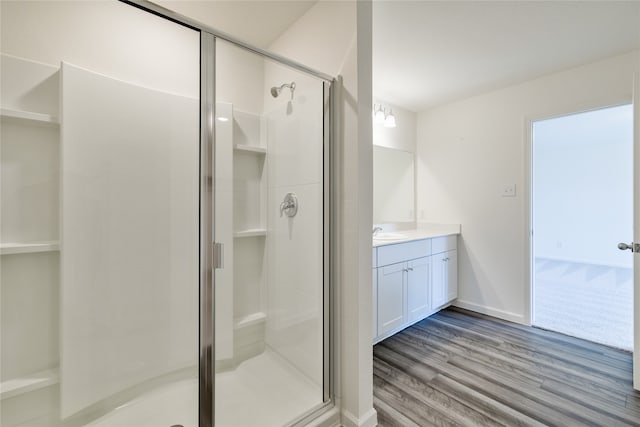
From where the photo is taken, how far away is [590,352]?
2148mm

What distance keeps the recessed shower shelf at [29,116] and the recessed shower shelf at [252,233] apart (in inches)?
39.8

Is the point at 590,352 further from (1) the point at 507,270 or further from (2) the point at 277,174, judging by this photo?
(2) the point at 277,174

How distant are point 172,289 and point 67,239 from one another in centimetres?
58

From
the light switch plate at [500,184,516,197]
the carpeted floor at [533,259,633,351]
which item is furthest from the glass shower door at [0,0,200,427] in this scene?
the carpeted floor at [533,259,633,351]

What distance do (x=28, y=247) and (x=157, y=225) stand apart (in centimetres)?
53

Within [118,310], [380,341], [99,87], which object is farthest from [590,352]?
A: [99,87]

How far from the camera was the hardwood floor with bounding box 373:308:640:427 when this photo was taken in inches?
59.4

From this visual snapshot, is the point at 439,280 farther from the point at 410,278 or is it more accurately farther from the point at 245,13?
the point at 245,13

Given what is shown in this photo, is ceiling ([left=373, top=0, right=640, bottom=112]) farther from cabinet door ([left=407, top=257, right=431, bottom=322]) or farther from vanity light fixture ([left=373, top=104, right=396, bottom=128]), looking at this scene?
cabinet door ([left=407, top=257, right=431, bottom=322])

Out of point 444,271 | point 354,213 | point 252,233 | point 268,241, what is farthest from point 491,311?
point 252,233

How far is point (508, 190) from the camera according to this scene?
2764mm

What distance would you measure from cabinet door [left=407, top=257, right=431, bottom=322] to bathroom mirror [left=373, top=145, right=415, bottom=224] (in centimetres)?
66

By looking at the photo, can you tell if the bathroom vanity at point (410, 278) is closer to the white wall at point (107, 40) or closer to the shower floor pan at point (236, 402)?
the shower floor pan at point (236, 402)

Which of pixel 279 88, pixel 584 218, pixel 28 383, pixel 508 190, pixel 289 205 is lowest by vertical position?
pixel 28 383
